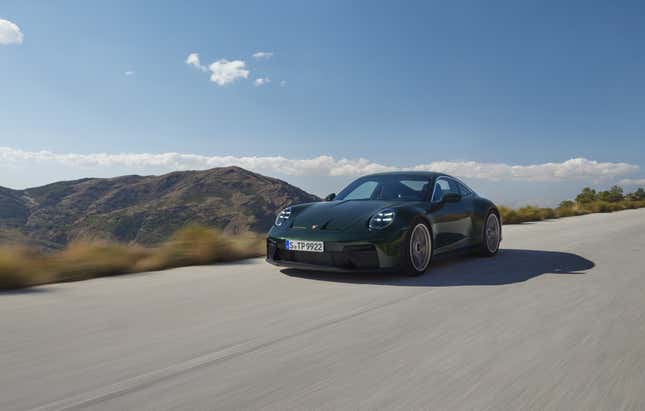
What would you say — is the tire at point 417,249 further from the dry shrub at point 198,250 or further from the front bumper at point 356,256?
the dry shrub at point 198,250

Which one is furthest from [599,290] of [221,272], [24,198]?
[24,198]

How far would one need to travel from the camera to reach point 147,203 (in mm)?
156500

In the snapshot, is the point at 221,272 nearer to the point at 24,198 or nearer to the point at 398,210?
A: the point at 398,210

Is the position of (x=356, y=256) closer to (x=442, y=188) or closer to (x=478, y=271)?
(x=478, y=271)

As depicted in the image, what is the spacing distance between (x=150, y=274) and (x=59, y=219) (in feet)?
486

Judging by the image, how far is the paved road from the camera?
2.32m

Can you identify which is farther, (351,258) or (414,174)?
(414,174)

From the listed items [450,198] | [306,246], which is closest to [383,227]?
[306,246]

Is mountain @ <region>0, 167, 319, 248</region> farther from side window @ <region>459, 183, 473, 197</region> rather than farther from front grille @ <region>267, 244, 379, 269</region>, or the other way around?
front grille @ <region>267, 244, 379, 269</region>

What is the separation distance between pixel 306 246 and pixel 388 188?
184 cm

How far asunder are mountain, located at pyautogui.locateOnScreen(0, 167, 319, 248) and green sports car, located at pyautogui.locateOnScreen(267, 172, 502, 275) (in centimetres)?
9553

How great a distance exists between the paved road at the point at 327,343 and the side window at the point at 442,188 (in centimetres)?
136

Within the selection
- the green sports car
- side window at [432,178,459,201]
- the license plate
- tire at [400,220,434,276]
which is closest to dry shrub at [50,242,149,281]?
the green sports car

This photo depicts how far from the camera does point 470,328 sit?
3.52m
